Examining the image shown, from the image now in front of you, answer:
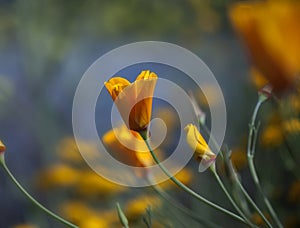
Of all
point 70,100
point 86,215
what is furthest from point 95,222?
point 70,100

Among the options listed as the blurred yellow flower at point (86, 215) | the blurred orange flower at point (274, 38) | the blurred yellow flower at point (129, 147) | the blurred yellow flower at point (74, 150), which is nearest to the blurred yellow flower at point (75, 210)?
the blurred yellow flower at point (86, 215)

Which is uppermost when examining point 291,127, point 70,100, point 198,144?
point 198,144

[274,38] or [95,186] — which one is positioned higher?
[274,38]

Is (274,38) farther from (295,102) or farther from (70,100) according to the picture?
(70,100)

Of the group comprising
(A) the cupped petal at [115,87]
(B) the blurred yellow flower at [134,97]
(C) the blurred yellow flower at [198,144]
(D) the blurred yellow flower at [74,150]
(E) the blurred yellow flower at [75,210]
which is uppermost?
(A) the cupped petal at [115,87]

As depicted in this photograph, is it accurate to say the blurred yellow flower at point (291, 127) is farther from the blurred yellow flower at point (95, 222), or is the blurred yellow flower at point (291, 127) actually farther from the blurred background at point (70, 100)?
the blurred yellow flower at point (95, 222)

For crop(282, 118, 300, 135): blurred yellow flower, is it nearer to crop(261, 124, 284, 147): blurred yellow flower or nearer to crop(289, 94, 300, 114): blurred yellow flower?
crop(289, 94, 300, 114): blurred yellow flower

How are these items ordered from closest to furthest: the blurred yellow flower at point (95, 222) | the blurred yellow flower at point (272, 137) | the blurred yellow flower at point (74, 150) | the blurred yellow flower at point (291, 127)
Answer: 1. the blurred yellow flower at point (291, 127)
2. the blurred yellow flower at point (95, 222)
3. the blurred yellow flower at point (272, 137)
4. the blurred yellow flower at point (74, 150)
